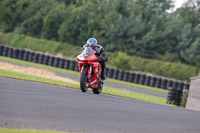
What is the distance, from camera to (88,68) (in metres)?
12.5

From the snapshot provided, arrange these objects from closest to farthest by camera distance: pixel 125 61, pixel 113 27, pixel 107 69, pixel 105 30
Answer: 1. pixel 107 69
2. pixel 125 61
3. pixel 113 27
4. pixel 105 30

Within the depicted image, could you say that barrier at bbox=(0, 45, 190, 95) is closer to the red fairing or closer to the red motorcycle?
the red fairing

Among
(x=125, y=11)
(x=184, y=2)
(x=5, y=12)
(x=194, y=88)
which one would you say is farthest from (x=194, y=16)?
(x=194, y=88)

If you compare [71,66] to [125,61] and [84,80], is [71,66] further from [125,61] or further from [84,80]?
[84,80]

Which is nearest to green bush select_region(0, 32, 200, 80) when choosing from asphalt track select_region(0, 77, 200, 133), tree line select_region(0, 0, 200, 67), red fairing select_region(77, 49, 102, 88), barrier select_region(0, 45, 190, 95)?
tree line select_region(0, 0, 200, 67)

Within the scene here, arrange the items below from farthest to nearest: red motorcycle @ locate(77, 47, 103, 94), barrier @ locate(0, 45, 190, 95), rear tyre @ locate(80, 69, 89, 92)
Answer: barrier @ locate(0, 45, 190, 95)
red motorcycle @ locate(77, 47, 103, 94)
rear tyre @ locate(80, 69, 89, 92)

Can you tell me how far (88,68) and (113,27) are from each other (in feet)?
155

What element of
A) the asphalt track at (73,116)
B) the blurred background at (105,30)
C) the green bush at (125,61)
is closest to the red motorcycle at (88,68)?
the asphalt track at (73,116)

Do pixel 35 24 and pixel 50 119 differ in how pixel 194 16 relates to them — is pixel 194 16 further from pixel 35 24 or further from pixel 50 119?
pixel 50 119

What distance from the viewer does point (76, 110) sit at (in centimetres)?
841

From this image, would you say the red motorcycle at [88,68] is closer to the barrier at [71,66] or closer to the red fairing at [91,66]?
the red fairing at [91,66]

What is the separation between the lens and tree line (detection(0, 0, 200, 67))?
5888 cm

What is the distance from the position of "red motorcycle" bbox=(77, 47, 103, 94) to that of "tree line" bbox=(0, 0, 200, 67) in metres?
44.9

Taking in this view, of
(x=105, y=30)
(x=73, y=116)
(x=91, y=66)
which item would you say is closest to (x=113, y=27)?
(x=105, y=30)
